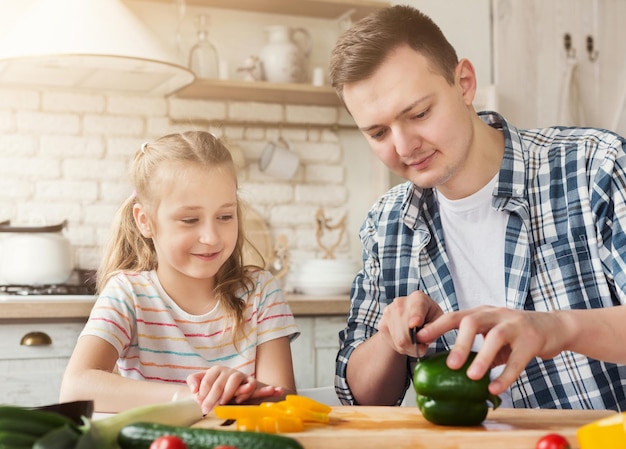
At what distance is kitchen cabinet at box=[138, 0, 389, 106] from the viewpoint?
3.46 metres

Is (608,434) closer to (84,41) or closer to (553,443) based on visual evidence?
(553,443)

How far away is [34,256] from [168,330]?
52.7 inches

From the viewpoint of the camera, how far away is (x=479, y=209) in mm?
1877

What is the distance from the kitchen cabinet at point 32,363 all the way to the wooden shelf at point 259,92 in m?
1.17

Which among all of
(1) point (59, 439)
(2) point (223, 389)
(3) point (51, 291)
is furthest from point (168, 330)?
(3) point (51, 291)

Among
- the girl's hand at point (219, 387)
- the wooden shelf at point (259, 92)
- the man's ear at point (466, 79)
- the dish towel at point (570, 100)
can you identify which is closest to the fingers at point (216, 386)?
the girl's hand at point (219, 387)

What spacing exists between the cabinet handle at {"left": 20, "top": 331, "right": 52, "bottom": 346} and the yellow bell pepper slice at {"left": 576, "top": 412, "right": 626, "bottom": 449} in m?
2.21

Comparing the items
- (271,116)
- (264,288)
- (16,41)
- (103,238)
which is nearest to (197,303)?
(264,288)

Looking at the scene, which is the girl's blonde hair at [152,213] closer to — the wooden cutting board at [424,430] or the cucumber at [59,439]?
Answer: the wooden cutting board at [424,430]

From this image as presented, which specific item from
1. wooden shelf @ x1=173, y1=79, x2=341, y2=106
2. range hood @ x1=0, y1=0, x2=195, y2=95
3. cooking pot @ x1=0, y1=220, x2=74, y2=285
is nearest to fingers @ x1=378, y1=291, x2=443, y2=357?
range hood @ x1=0, y1=0, x2=195, y2=95

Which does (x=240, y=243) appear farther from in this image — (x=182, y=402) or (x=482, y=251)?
(x=182, y=402)

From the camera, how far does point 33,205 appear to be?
3438 mm

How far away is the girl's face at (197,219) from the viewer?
6.15 feet

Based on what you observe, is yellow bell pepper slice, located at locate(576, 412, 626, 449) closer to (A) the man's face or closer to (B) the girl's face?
(A) the man's face
